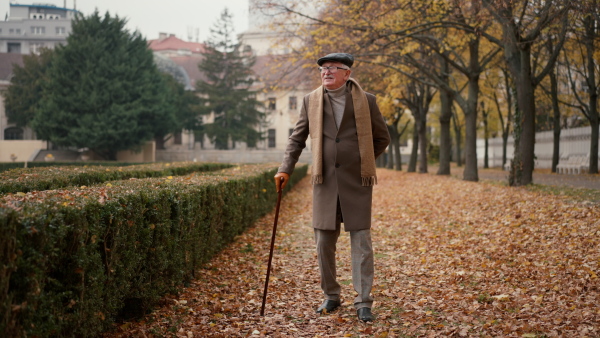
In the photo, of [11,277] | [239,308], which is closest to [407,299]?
[239,308]

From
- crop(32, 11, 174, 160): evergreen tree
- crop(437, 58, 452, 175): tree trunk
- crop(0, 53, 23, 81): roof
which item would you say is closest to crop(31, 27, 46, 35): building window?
crop(0, 53, 23, 81): roof

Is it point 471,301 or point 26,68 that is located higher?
point 26,68

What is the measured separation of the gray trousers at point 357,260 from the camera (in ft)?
16.9

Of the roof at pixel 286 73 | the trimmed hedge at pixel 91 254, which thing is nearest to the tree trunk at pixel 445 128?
the roof at pixel 286 73

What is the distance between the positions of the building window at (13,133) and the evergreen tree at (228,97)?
19526 mm

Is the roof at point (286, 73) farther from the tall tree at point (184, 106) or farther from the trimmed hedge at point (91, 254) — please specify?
the tall tree at point (184, 106)

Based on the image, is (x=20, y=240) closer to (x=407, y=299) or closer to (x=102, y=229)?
(x=102, y=229)

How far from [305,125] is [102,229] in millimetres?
2174

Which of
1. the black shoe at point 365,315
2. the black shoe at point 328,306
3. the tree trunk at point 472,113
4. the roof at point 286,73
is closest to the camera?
the black shoe at point 365,315

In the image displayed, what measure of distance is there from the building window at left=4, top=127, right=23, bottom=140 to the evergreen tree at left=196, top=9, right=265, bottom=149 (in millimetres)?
19526

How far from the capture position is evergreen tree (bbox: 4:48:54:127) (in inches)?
2279

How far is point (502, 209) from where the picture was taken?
37.8 ft

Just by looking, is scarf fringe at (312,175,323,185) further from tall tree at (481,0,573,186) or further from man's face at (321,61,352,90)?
tall tree at (481,0,573,186)

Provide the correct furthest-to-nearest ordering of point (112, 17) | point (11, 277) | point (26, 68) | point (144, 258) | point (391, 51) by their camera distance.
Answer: point (26, 68)
point (112, 17)
point (391, 51)
point (144, 258)
point (11, 277)
